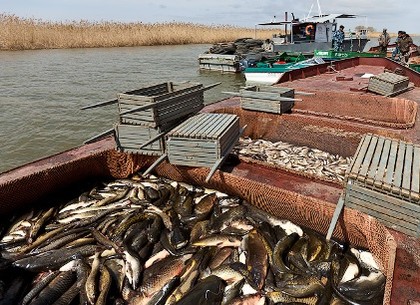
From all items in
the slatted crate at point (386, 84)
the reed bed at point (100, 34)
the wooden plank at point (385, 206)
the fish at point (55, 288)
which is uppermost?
the reed bed at point (100, 34)

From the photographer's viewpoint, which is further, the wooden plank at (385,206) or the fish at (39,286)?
the fish at (39,286)

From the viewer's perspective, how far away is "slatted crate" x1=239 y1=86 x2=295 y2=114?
8227 mm

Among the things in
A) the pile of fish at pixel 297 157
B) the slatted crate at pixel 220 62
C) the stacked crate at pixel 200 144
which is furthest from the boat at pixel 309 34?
the stacked crate at pixel 200 144

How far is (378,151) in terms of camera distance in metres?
4.57

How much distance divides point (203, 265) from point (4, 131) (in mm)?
10826

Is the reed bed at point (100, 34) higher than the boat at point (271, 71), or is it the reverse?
the reed bed at point (100, 34)

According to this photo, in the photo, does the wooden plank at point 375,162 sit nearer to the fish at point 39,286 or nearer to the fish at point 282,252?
the fish at point 282,252

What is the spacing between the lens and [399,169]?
402 centimetres

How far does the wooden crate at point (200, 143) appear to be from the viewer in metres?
5.21

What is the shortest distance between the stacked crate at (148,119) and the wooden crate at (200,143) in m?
0.37

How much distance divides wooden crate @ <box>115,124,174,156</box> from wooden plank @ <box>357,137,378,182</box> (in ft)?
11.1

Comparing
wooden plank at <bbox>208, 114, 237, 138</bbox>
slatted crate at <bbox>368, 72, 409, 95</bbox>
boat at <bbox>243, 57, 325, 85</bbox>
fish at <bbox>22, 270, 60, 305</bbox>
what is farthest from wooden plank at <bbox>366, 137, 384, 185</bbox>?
boat at <bbox>243, 57, 325, 85</bbox>

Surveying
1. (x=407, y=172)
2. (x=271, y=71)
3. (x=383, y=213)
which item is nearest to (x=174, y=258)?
(x=383, y=213)

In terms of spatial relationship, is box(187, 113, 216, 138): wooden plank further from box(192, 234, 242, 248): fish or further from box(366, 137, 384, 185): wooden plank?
box(366, 137, 384, 185): wooden plank
